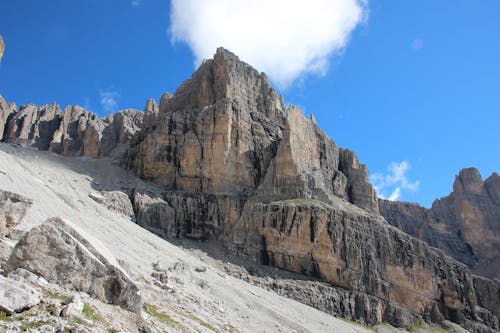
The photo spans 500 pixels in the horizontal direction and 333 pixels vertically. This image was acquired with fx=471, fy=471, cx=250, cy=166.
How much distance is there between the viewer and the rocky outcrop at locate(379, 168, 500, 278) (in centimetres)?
11956

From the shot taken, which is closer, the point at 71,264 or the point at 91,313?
the point at 91,313

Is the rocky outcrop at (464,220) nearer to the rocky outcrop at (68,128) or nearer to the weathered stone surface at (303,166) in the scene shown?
the weathered stone surface at (303,166)

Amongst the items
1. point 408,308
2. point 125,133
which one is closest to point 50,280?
point 408,308

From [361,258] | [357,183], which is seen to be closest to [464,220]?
[357,183]

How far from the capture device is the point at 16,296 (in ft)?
44.1

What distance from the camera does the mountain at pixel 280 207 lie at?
222 ft

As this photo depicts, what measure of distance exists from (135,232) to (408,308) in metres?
41.8

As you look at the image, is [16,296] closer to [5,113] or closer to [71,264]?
[71,264]

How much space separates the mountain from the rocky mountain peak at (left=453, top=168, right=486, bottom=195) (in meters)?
50.3

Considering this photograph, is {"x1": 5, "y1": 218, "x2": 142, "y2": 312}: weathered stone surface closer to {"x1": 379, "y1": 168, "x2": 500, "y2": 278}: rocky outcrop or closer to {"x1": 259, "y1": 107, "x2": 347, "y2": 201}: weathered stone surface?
{"x1": 259, "y1": 107, "x2": 347, "y2": 201}: weathered stone surface

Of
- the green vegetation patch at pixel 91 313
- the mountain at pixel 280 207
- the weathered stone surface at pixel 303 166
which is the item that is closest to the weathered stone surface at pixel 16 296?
the green vegetation patch at pixel 91 313

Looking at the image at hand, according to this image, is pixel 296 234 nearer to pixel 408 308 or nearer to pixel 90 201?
pixel 408 308

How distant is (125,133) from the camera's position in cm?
12162

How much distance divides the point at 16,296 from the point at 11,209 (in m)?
8.90
